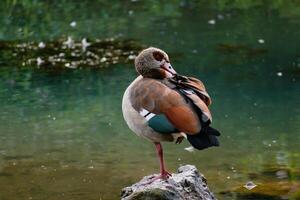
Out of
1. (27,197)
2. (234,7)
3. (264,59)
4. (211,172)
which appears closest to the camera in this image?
(27,197)

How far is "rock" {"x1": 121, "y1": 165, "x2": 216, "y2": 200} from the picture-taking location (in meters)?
4.75

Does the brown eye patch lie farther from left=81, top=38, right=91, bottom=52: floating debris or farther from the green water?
left=81, top=38, right=91, bottom=52: floating debris

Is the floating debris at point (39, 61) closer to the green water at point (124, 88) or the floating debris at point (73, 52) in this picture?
the floating debris at point (73, 52)

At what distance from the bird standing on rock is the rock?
10cm

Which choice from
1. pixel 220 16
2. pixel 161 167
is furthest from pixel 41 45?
pixel 161 167

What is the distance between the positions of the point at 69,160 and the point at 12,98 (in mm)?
2436

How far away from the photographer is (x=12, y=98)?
9.06 meters

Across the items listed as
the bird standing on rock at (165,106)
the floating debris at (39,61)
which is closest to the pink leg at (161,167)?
the bird standing on rock at (165,106)

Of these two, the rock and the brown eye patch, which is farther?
the brown eye patch

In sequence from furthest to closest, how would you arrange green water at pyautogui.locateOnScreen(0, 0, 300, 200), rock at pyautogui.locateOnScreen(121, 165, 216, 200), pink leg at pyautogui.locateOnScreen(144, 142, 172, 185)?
1. green water at pyautogui.locateOnScreen(0, 0, 300, 200)
2. pink leg at pyautogui.locateOnScreen(144, 142, 172, 185)
3. rock at pyautogui.locateOnScreen(121, 165, 216, 200)

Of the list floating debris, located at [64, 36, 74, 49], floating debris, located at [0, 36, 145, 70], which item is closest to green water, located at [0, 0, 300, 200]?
floating debris, located at [0, 36, 145, 70]

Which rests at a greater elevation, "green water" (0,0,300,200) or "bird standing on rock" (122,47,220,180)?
"bird standing on rock" (122,47,220,180)

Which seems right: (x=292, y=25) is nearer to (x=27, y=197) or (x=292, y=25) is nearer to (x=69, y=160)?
(x=69, y=160)

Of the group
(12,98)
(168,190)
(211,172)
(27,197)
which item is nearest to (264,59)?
(12,98)
